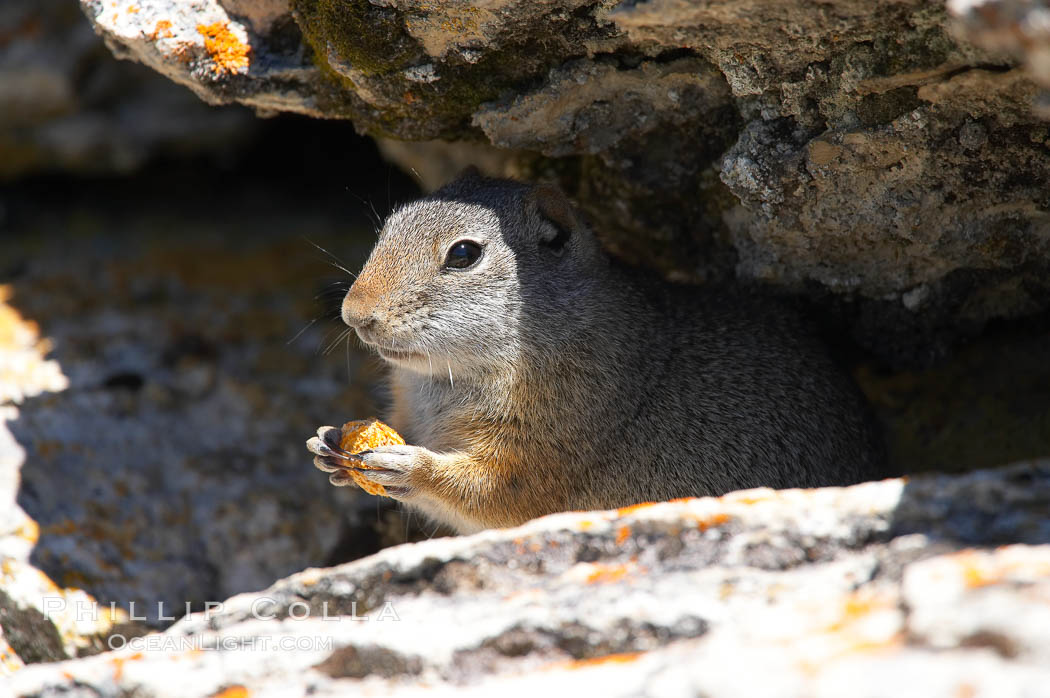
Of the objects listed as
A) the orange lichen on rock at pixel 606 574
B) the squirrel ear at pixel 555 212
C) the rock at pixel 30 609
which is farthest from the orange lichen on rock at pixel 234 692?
the squirrel ear at pixel 555 212

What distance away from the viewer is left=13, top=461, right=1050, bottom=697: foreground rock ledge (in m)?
2.48

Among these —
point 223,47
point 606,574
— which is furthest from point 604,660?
point 223,47

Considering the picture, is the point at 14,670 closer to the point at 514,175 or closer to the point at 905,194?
the point at 514,175

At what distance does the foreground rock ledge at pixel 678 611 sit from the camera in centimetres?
248

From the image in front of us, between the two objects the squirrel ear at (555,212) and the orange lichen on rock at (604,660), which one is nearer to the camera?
the orange lichen on rock at (604,660)

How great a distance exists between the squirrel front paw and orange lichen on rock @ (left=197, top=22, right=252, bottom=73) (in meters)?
2.10

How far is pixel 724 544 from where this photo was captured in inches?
129

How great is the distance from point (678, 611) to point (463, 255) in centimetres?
244

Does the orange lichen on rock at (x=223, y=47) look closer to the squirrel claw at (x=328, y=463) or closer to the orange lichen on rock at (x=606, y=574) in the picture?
the squirrel claw at (x=328, y=463)

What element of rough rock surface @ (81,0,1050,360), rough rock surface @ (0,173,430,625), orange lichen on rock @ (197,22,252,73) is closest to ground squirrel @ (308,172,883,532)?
rough rock surface @ (81,0,1050,360)

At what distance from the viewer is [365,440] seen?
189 inches

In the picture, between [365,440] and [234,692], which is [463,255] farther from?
[234,692]

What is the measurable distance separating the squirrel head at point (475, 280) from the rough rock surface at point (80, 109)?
3892mm

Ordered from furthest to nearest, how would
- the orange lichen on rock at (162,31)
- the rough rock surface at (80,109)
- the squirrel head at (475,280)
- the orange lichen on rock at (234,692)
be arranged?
the rough rock surface at (80,109), the orange lichen on rock at (162,31), the squirrel head at (475,280), the orange lichen on rock at (234,692)
